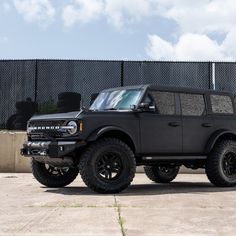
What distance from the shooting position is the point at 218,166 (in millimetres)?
10789

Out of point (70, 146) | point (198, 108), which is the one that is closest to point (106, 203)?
point (70, 146)

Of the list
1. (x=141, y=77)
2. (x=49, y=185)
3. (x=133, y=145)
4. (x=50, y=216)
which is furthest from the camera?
(x=141, y=77)

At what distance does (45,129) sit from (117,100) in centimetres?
146

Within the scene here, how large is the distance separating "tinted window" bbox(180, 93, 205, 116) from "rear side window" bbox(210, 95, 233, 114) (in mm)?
291

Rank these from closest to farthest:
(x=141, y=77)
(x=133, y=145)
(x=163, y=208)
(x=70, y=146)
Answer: (x=163, y=208), (x=70, y=146), (x=133, y=145), (x=141, y=77)

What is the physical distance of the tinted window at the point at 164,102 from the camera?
10391mm

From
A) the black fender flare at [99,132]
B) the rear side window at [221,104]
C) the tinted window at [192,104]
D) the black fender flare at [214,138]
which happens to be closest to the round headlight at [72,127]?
the black fender flare at [99,132]

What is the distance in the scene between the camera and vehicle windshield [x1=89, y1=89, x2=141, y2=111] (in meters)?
10.2

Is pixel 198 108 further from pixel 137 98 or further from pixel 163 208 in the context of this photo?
pixel 163 208

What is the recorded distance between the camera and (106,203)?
26.9ft

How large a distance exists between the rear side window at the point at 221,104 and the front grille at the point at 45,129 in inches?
129

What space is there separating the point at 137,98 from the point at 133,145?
2.73 feet

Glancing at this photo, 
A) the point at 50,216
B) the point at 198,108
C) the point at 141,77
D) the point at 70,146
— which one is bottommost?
the point at 50,216

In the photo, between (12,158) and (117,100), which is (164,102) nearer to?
(117,100)
